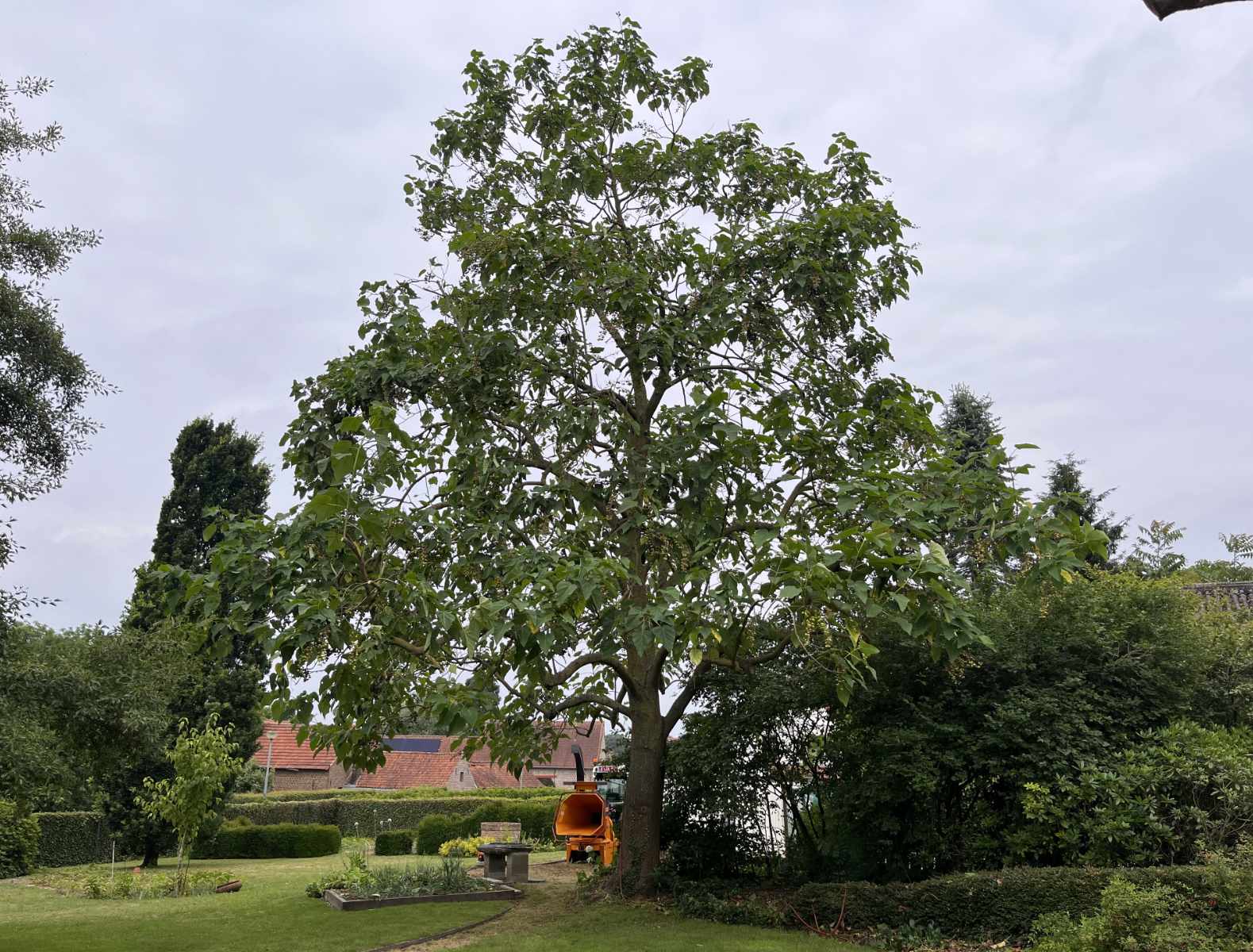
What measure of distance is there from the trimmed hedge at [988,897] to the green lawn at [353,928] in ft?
2.16

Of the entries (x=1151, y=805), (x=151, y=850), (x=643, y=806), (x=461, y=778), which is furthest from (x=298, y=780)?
(x=1151, y=805)

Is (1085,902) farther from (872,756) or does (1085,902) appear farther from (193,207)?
(193,207)

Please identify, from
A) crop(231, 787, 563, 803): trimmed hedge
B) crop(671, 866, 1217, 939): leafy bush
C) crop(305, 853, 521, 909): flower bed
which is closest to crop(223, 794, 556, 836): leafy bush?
crop(231, 787, 563, 803): trimmed hedge

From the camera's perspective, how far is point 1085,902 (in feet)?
25.6

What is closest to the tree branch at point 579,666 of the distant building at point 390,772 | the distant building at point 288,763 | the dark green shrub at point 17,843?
the dark green shrub at point 17,843

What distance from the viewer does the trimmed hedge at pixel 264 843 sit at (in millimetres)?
23688

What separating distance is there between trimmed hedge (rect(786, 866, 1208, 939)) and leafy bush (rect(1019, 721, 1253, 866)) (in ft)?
1.28

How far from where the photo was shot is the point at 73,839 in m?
21.9

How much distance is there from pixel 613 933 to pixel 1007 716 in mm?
4680

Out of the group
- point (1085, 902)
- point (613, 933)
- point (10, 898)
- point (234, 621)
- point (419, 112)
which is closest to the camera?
point (234, 621)

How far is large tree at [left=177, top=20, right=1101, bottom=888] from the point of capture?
21.4 feet

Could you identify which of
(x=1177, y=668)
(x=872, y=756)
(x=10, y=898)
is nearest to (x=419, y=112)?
(x=872, y=756)

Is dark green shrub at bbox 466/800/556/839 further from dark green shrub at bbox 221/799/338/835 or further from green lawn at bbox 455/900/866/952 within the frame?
green lawn at bbox 455/900/866/952

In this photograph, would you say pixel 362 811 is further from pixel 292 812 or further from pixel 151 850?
pixel 151 850
